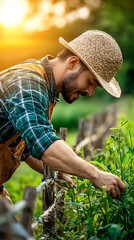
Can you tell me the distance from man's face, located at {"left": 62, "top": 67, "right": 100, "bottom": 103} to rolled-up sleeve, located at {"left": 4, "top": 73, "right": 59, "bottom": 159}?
432 millimetres

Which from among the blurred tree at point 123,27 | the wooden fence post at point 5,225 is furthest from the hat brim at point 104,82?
the blurred tree at point 123,27

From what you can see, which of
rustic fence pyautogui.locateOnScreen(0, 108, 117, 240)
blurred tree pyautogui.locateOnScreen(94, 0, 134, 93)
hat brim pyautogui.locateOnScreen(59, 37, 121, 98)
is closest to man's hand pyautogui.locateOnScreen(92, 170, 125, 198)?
rustic fence pyautogui.locateOnScreen(0, 108, 117, 240)

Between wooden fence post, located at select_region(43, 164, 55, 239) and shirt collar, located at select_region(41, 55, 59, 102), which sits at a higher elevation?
shirt collar, located at select_region(41, 55, 59, 102)

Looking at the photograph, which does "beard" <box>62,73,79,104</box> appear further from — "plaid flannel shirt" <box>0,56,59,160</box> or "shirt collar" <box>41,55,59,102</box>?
"plaid flannel shirt" <box>0,56,59,160</box>

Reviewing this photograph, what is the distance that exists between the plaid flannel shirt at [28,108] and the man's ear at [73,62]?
322mm

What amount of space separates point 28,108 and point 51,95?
652 millimetres

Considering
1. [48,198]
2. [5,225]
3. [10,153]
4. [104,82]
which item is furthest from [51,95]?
[5,225]

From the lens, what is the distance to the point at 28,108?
1.89m

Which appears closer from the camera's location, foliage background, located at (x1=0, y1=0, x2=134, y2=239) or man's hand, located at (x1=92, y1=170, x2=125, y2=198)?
man's hand, located at (x1=92, y1=170, x2=125, y2=198)

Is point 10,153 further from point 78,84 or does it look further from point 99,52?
point 99,52

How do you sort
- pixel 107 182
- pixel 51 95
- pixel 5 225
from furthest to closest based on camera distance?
pixel 51 95, pixel 107 182, pixel 5 225

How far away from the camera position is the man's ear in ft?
7.87

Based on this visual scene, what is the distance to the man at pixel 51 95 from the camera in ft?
6.11

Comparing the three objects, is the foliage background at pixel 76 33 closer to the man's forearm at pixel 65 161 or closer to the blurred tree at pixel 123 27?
the blurred tree at pixel 123 27
